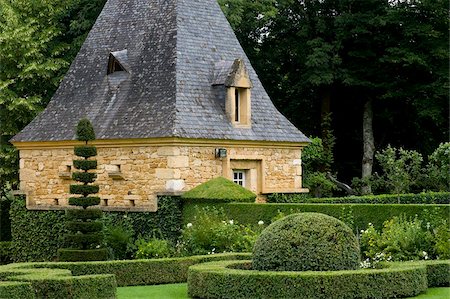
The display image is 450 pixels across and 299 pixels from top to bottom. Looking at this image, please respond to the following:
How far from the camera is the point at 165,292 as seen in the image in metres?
19.5

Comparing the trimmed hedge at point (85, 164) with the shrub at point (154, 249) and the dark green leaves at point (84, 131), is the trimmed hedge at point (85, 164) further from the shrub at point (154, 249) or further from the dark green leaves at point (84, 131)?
the shrub at point (154, 249)

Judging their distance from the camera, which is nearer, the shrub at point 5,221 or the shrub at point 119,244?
the shrub at point 119,244

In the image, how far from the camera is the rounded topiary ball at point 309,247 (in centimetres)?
1788

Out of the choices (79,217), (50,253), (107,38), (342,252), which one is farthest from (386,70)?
(342,252)

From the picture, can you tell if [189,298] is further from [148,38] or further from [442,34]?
[442,34]

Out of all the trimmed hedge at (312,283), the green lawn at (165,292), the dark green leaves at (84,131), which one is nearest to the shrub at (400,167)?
the dark green leaves at (84,131)

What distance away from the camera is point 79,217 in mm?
25344

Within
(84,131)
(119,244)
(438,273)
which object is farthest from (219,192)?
(438,273)

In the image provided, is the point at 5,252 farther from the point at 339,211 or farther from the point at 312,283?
the point at 312,283

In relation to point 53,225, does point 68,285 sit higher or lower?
lower

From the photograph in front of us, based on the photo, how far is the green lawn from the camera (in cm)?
1805

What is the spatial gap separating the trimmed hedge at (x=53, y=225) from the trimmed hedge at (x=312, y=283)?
8.23 metres

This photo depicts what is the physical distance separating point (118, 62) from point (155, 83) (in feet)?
6.03

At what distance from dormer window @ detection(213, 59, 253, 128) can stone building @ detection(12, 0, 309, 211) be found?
0.09 feet
